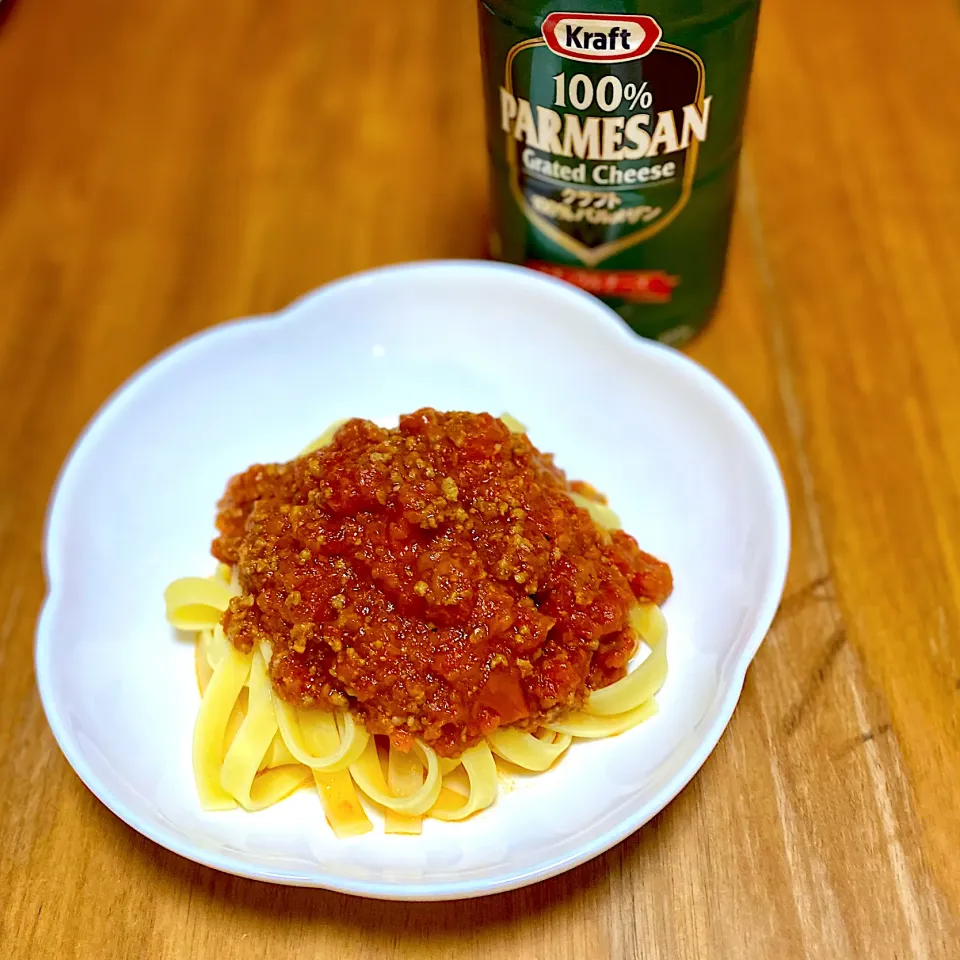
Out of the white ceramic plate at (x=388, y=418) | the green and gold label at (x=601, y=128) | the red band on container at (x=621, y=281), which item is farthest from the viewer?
the red band on container at (x=621, y=281)

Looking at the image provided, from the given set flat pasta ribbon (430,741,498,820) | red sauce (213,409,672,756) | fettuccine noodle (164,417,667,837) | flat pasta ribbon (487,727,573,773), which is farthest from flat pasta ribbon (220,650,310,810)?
flat pasta ribbon (487,727,573,773)

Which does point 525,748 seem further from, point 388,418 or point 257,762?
point 388,418

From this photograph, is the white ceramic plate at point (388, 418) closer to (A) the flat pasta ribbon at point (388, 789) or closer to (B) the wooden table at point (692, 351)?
(A) the flat pasta ribbon at point (388, 789)

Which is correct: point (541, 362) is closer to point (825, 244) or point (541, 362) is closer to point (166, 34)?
point (825, 244)

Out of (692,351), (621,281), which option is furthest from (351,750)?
(692,351)

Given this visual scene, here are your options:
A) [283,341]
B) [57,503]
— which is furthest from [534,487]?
[57,503]

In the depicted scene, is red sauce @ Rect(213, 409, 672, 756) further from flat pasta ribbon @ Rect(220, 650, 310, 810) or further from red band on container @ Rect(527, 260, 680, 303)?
red band on container @ Rect(527, 260, 680, 303)

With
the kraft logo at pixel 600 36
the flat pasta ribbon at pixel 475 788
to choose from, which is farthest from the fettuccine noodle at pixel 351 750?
the kraft logo at pixel 600 36
